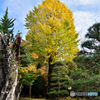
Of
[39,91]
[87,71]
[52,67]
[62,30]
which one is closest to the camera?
[87,71]

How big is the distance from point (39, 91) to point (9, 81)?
796 centimetres

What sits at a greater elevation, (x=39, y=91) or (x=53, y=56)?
(x=53, y=56)

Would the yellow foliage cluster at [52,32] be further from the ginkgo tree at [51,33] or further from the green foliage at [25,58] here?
the green foliage at [25,58]

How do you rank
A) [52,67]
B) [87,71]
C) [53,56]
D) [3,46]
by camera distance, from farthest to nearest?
1. [52,67]
2. [53,56]
3. [87,71]
4. [3,46]

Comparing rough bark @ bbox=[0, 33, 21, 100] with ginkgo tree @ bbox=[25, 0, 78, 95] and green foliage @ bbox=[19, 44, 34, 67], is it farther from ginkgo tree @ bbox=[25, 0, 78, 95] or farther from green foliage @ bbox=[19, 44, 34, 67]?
green foliage @ bbox=[19, 44, 34, 67]

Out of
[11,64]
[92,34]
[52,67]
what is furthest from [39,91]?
[92,34]

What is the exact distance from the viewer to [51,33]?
8.25m

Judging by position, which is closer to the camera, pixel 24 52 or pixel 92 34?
pixel 92 34

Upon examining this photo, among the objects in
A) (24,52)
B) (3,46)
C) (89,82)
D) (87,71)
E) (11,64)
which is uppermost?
(24,52)

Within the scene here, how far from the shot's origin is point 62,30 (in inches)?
290

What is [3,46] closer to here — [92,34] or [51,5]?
[92,34]

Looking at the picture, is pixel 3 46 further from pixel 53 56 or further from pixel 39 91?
pixel 39 91

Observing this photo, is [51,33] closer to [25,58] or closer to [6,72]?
[25,58]

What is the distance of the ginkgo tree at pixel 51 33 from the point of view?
7621mm
